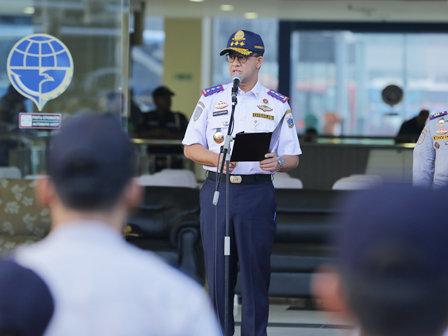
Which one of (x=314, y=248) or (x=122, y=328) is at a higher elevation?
(x=122, y=328)

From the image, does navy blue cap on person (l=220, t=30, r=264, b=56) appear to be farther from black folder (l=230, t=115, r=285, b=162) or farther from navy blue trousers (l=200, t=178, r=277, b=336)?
navy blue trousers (l=200, t=178, r=277, b=336)

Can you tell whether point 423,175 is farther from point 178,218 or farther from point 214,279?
point 178,218

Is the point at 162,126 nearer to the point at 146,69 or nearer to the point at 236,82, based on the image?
the point at 146,69

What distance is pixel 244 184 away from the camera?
2973 millimetres

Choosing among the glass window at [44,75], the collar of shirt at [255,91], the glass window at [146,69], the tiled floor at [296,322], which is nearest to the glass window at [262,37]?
the glass window at [146,69]

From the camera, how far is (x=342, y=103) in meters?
13.4

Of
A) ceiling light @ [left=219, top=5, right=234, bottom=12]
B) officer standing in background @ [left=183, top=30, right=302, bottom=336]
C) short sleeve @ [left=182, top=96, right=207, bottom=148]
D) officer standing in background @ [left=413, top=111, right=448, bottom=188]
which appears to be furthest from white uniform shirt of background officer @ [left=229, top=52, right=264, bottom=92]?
ceiling light @ [left=219, top=5, right=234, bottom=12]

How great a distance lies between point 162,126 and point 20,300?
812 centimetres

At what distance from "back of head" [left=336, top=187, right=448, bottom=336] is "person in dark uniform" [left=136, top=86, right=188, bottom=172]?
7188 mm

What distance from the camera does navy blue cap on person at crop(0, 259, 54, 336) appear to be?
77cm

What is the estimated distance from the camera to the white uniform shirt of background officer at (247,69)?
10.0ft

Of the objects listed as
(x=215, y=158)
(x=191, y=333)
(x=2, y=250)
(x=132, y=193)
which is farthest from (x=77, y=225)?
(x=2, y=250)

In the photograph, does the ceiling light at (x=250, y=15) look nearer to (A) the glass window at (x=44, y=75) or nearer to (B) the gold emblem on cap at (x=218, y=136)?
(A) the glass window at (x=44, y=75)

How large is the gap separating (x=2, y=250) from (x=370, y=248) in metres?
3.93
